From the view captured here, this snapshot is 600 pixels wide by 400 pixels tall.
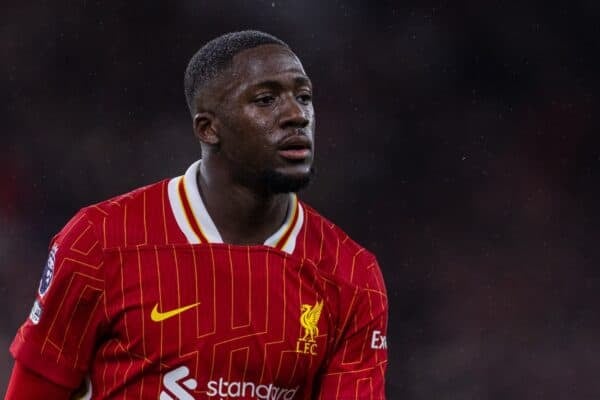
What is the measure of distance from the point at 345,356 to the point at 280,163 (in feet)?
1.84

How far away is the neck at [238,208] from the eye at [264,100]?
0.20 metres

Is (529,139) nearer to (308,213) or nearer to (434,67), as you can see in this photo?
(434,67)

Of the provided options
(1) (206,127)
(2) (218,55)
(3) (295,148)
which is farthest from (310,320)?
(2) (218,55)

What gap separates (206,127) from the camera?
2.91m

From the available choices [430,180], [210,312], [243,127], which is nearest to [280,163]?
[243,127]

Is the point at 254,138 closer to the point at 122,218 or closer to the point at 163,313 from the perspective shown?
the point at 122,218

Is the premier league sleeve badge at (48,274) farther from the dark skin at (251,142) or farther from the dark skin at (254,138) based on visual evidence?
the dark skin at (254,138)

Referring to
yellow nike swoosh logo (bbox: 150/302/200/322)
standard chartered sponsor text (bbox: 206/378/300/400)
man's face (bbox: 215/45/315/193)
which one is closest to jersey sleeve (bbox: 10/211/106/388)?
yellow nike swoosh logo (bbox: 150/302/200/322)

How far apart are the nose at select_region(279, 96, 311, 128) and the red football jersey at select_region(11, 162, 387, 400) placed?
0.30 metres

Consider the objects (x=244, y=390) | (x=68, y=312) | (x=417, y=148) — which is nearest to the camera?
(x=68, y=312)

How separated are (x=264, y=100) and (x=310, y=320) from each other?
1.87ft

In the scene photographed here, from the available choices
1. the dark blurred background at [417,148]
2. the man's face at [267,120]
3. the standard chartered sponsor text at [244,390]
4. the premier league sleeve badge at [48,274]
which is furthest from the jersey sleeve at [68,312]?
the dark blurred background at [417,148]

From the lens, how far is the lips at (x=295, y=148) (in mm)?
2779

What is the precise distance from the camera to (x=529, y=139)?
6.75 metres
